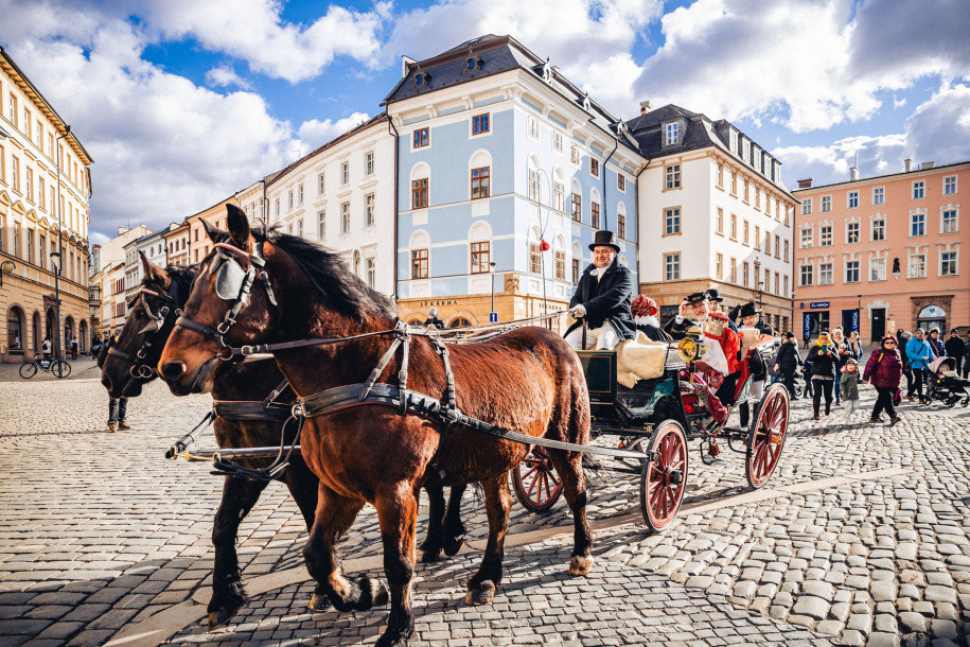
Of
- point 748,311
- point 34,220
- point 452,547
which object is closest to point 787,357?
point 748,311

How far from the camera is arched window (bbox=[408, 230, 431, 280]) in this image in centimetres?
2833

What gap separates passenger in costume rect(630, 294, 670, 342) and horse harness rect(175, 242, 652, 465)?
3.46 meters

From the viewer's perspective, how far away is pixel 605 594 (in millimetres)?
3607

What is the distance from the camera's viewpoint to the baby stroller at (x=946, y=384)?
1466cm

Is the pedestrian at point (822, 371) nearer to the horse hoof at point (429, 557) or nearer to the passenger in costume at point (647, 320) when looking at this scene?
the passenger in costume at point (647, 320)

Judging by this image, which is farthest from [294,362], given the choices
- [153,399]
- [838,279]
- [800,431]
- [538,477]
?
[838,279]

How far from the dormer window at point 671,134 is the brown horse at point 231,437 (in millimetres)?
38121

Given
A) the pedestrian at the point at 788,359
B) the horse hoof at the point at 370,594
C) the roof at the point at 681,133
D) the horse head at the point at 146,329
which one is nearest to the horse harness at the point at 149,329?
the horse head at the point at 146,329

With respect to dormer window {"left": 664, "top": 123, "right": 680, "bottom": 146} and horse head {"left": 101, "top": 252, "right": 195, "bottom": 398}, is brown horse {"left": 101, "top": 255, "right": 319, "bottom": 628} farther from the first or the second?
dormer window {"left": 664, "top": 123, "right": 680, "bottom": 146}

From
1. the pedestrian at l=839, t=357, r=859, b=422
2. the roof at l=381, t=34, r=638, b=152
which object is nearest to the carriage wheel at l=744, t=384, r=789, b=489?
the pedestrian at l=839, t=357, r=859, b=422

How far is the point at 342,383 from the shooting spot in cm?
285

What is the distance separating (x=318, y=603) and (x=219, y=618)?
522mm

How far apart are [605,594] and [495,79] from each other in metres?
25.5

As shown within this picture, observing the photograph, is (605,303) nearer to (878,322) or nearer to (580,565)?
(580,565)
